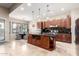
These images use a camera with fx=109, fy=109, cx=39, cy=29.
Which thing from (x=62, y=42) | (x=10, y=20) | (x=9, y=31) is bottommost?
(x=62, y=42)

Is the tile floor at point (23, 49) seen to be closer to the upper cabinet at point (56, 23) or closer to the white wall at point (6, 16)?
the white wall at point (6, 16)

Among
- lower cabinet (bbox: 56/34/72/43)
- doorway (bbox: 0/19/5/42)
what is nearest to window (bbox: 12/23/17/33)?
doorway (bbox: 0/19/5/42)

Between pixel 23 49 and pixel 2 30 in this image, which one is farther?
pixel 23 49

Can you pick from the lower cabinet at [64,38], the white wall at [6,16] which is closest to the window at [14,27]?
the white wall at [6,16]

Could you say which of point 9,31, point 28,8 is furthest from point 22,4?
point 9,31

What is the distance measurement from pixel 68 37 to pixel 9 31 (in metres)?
1.63

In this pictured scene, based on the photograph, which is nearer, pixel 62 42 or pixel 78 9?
pixel 78 9

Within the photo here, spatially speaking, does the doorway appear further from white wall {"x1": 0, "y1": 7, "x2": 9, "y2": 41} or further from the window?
the window

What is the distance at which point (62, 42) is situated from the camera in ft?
10.2

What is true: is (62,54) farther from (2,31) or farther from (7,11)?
(7,11)

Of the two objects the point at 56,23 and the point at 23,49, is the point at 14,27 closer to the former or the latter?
the point at 23,49

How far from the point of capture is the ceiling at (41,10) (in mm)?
2842

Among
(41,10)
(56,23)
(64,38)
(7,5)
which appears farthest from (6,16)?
(64,38)

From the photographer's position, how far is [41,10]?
305cm
